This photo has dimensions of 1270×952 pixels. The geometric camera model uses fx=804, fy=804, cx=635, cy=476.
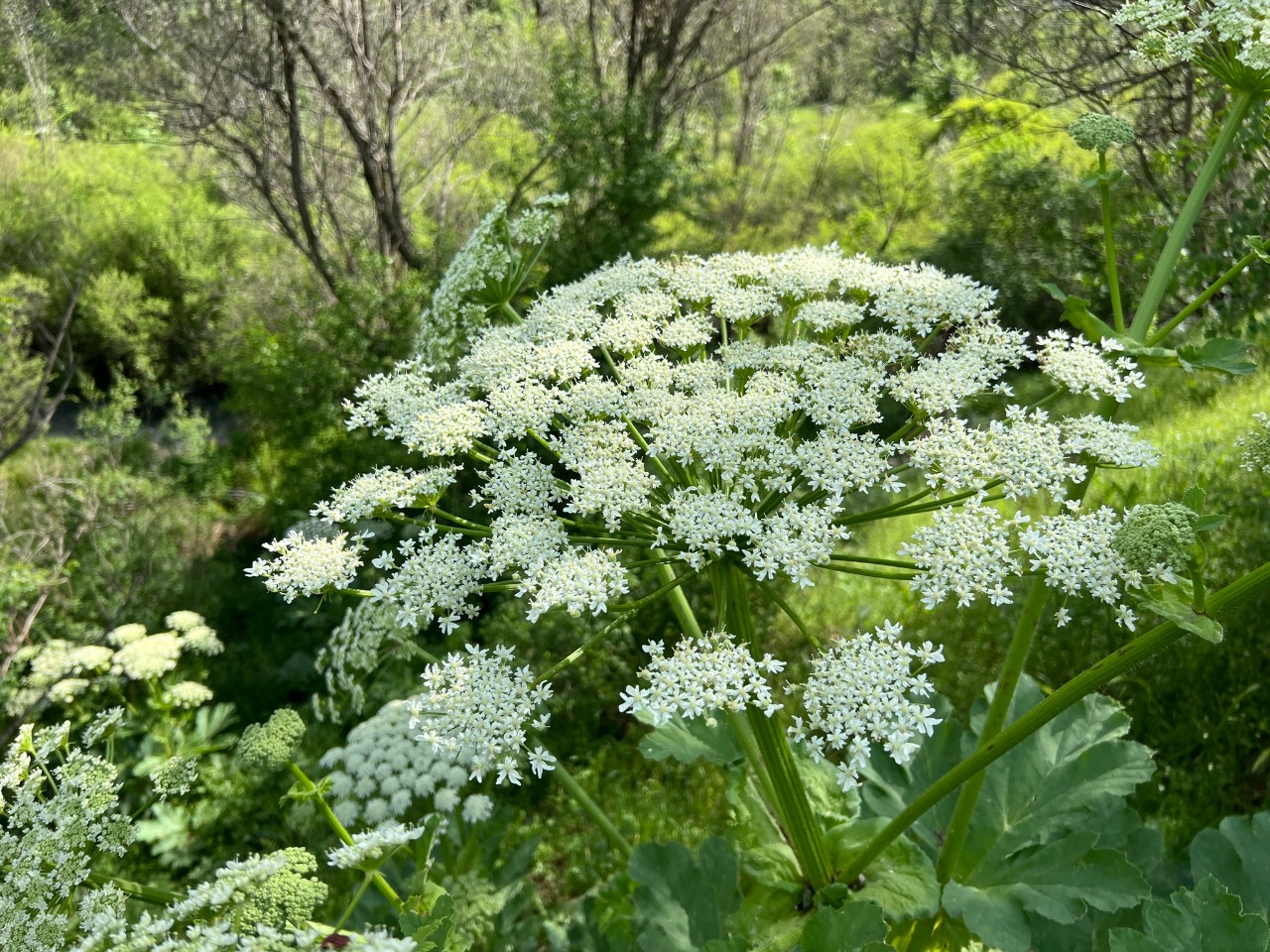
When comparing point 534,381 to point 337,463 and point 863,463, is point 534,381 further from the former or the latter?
point 337,463

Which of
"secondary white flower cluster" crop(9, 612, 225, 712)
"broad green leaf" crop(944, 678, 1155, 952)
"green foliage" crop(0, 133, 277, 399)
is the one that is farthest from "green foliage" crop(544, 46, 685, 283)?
"broad green leaf" crop(944, 678, 1155, 952)

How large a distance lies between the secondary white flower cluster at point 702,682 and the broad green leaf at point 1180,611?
914mm

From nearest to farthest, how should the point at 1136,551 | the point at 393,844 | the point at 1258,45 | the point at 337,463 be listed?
the point at 1136,551 < the point at 393,844 < the point at 1258,45 < the point at 337,463

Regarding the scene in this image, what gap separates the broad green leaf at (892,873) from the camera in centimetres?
247

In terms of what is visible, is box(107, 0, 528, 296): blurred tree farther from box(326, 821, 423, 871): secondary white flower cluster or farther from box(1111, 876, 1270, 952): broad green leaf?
box(1111, 876, 1270, 952): broad green leaf

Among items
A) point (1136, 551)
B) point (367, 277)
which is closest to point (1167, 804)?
point (1136, 551)

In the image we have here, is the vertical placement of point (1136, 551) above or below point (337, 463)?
above

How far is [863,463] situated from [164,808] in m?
5.89

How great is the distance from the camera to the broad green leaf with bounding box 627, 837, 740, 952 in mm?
2926

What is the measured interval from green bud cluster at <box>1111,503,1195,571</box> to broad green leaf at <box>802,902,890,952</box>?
3.70 feet

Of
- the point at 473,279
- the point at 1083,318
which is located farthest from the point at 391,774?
→ the point at 1083,318

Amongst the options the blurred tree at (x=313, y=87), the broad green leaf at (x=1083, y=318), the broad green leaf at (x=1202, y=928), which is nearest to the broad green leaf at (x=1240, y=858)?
the broad green leaf at (x=1202, y=928)

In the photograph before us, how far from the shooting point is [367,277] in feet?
33.2

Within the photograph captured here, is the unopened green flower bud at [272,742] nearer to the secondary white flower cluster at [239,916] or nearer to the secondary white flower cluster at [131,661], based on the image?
the secondary white flower cluster at [239,916]
